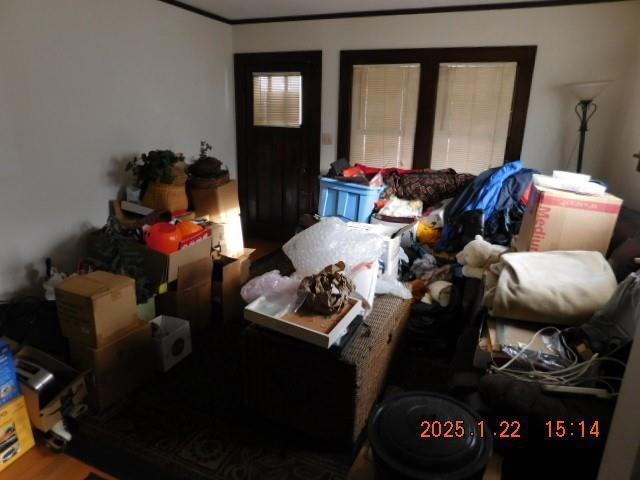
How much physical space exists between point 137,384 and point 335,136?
8.64 ft

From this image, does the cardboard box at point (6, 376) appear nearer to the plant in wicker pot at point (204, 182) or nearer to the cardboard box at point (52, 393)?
the cardboard box at point (52, 393)

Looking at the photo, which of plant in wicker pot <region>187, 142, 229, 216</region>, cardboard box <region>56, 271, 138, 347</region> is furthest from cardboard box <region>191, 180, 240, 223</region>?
cardboard box <region>56, 271, 138, 347</region>

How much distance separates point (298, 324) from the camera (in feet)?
5.12

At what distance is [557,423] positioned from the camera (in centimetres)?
116

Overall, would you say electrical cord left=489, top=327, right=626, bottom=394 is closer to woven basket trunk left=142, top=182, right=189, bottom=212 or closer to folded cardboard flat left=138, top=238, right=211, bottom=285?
folded cardboard flat left=138, top=238, right=211, bottom=285

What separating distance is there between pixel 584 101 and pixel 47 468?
3690mm

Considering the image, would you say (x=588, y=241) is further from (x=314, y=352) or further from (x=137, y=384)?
(x=137, y=384)

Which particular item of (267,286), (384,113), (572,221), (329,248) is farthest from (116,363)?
(384,113)

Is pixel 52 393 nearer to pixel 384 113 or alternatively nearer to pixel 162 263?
pixel 162 263

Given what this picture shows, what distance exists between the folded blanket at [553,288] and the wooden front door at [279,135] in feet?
8.22

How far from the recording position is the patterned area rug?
64.7 inches

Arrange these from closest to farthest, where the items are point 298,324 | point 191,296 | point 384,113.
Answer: point 298,324
point 191,296
point 384,113

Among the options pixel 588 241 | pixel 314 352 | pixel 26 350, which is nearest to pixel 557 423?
pixel 314 352

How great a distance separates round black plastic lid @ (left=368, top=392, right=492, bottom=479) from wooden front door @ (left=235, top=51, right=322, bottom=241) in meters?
2.95
